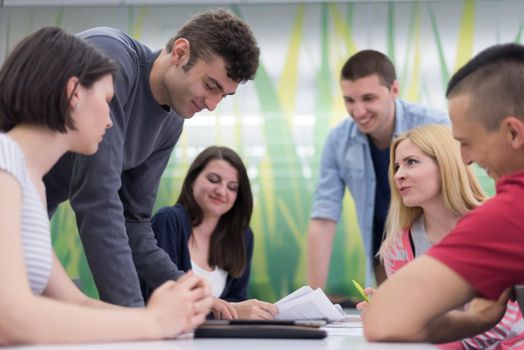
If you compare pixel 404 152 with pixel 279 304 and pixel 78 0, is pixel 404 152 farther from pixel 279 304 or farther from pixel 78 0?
pixel 78 0

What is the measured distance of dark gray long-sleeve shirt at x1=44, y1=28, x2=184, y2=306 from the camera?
5.80 feet

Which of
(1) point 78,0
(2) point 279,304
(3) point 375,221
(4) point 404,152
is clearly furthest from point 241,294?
(1) point 78,0

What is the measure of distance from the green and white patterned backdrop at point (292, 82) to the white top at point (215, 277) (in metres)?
1.25

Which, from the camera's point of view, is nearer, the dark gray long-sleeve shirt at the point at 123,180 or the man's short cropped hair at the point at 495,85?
the man's short cropped hair at the point at 495,85

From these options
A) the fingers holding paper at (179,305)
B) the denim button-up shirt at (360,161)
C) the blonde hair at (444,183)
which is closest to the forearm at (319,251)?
the denim button-up shirt at (360,161)

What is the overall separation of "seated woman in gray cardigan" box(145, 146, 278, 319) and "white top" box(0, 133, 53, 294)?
81.0 inches

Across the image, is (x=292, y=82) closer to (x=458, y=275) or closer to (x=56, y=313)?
(x=458, y=275)

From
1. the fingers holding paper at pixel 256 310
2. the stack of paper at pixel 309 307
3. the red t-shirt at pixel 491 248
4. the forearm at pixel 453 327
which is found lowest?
the fingers holding paper at pixel 256 310

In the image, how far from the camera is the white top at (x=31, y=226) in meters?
1.22

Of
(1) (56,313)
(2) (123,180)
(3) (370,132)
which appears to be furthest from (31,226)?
(3) (370,132)

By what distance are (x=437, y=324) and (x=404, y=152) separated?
136 cm

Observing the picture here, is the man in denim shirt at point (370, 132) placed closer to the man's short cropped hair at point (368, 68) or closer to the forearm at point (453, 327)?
the man's short cropped hair at point (368, 68)

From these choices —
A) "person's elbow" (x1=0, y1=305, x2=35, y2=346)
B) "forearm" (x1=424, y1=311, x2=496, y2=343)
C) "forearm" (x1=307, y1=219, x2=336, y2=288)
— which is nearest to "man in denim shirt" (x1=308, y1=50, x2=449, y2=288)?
"forearm" (x1=307, y1=219, x2=336, y2=288)

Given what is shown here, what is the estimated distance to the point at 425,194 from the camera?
99.9 inches
